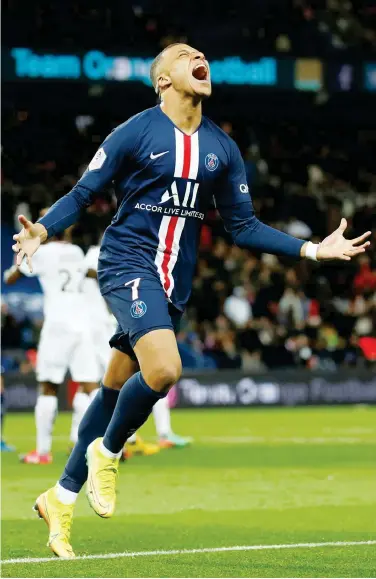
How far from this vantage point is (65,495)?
6805 mm

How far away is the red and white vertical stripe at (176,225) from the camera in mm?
6480

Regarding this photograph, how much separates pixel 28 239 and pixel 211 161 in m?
1.13

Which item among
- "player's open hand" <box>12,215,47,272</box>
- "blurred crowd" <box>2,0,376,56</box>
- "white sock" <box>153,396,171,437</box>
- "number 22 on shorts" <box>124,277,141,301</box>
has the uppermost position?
"blurred crowd" <box>2,0,376,56</box>

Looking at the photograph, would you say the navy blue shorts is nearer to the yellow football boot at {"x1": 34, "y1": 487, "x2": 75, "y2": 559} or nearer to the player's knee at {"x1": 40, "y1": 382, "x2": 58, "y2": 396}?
the yellow football boot at {"x1": 34, "y1": 487, "x2": 75, "y2": 559}

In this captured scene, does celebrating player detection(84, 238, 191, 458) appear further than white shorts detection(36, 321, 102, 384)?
Yes

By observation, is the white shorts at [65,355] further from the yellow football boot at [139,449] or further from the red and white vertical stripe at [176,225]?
the red and white vertical stripe at [176,225]

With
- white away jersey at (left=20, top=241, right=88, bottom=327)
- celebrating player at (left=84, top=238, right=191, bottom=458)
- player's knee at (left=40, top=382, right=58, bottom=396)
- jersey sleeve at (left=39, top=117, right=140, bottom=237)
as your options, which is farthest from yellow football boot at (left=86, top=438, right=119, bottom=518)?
celebrating player at (left=84, top=238, right=191, bottom=458)

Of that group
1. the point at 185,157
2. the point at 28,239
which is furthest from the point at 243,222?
the point at 28,239

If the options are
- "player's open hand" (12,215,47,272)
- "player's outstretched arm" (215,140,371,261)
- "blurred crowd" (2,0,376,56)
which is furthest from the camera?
"blurred crowd" (2,0,376,56)

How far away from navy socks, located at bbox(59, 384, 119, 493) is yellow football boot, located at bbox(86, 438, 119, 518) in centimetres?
19

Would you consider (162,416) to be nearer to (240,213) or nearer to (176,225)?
(240,213)

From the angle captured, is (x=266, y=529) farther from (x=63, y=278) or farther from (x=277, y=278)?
(x=277, y=278)

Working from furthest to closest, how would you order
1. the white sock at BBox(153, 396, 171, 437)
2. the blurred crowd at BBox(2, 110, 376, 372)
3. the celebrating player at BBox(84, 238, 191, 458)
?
1. the blurred crowd at BBox(2, 110, 376, 372)
2. the white sock at BBox(153, 396, 171, 437)
3. the celebrating player at BBox(84, 238, 191, 458)

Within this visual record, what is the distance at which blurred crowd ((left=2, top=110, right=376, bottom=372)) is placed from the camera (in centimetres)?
2272
